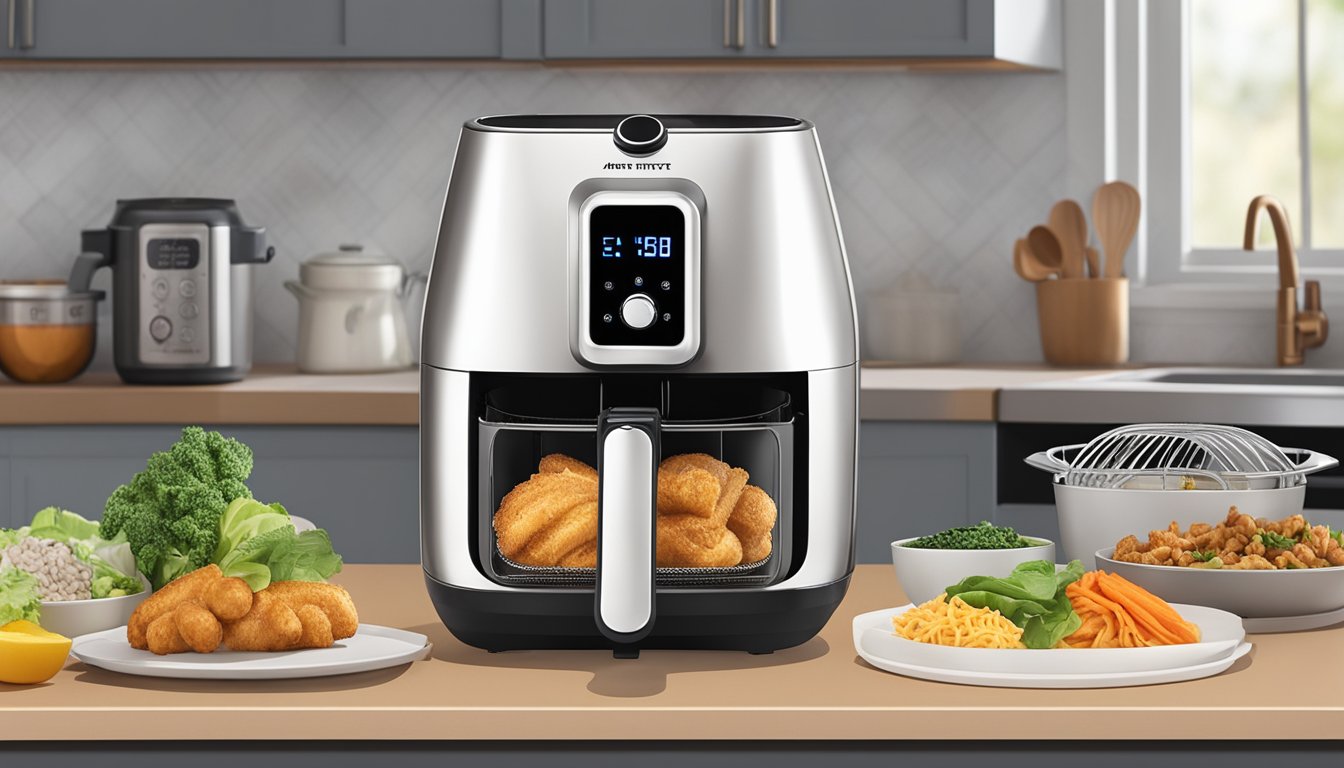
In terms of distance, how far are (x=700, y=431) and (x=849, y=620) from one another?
0.27m

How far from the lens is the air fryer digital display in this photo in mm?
1067

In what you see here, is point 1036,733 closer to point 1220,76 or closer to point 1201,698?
point 1201,698

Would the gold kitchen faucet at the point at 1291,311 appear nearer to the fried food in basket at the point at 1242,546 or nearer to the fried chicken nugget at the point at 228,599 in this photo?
the fried food in basket at the point at 1242,546

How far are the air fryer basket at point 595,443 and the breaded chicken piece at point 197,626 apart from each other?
7.4 inches

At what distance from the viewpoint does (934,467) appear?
2.55 metres

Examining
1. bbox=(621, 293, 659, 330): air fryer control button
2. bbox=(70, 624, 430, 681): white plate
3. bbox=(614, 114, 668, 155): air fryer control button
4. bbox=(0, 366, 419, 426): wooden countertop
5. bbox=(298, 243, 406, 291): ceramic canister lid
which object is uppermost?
bbox=(298, 243, 406, 291): ceramic canister lid

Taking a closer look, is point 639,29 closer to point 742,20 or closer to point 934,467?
point 742,20

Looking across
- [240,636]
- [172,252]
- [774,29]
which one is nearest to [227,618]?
[240,636]

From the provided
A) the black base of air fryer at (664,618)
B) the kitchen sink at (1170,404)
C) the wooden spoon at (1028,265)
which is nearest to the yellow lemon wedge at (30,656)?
the black base of air fryer at (664,618)

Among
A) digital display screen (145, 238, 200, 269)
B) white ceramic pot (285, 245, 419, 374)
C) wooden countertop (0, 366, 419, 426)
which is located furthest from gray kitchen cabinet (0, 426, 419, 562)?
white ceramic pot (285, 245, 419, 374)

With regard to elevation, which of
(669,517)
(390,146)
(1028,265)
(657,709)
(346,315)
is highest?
(390,146)

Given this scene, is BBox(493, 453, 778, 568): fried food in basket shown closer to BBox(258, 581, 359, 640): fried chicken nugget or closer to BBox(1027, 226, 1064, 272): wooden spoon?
BBox(258, 581, 359, 640): fried chicken nugget

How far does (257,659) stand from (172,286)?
181cm

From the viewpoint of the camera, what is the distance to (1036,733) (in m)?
0.93
